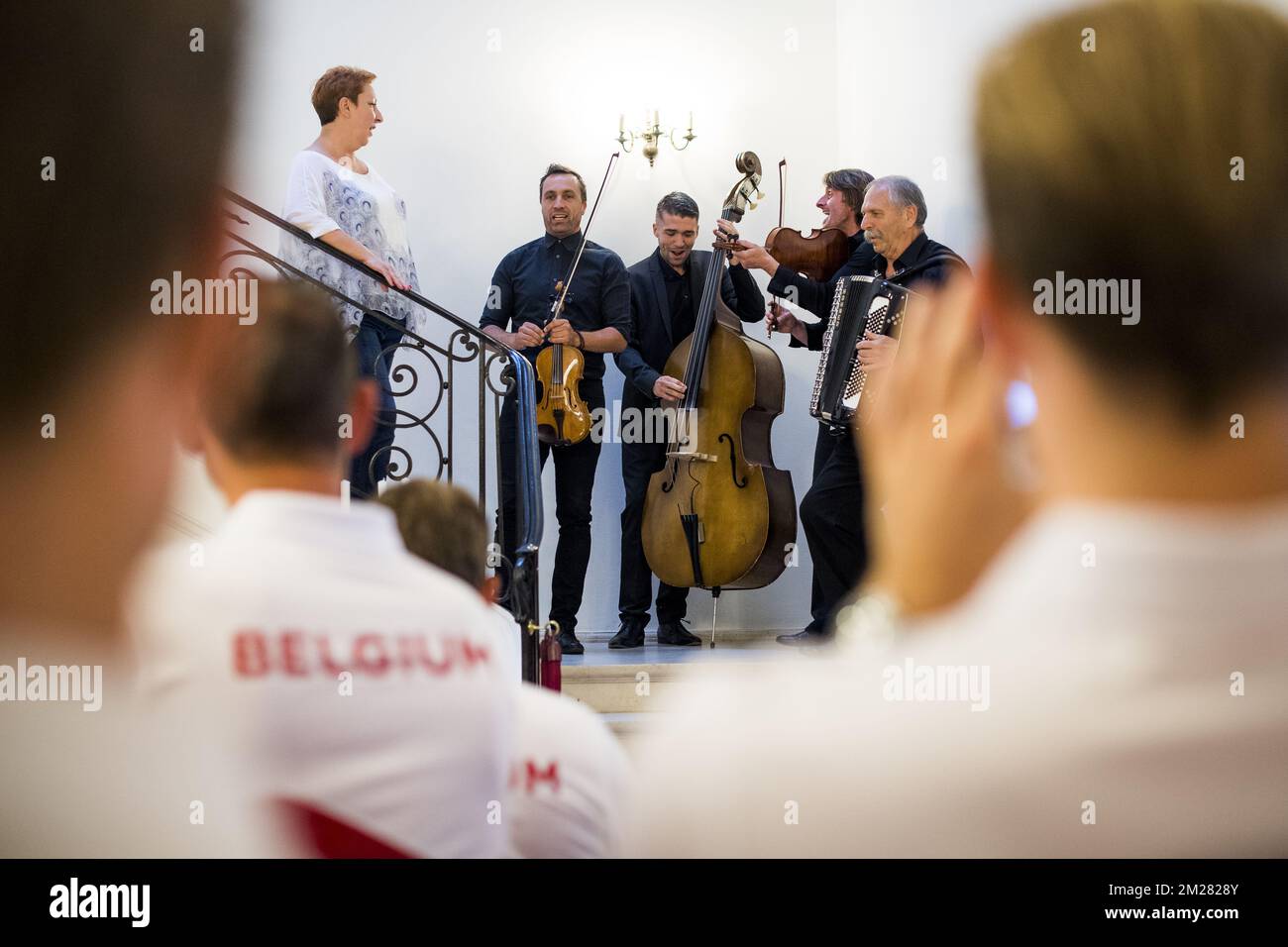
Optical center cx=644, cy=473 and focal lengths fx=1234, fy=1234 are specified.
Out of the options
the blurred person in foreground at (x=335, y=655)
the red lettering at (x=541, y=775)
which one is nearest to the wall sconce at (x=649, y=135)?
the blurred person in foreground at (x=335, y=655)

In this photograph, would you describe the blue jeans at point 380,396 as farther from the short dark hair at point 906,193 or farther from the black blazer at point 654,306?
the short dark hair at point 906,193

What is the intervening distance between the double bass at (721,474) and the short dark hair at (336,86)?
3.04 feet

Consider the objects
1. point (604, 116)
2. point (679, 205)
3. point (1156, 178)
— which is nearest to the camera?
point (1156, 178)

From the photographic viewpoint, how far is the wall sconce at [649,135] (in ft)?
11.6

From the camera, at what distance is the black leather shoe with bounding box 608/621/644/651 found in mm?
3277

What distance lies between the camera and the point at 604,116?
3588mm

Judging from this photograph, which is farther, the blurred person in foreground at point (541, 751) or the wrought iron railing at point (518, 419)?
the wrought iron railing at point (518, 419)

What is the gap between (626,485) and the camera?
3396 mm

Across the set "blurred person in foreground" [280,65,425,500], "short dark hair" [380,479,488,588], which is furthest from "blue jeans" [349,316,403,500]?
"short dark hair" [380,479,488,588]

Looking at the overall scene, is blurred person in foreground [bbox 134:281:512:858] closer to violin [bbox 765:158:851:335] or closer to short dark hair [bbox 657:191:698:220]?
violin [bbox 765:158:851:335]


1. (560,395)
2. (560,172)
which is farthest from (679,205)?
(560,395)

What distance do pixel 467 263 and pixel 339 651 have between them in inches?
111

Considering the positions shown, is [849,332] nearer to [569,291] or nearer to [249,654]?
[569,291]

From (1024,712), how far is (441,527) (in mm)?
618
